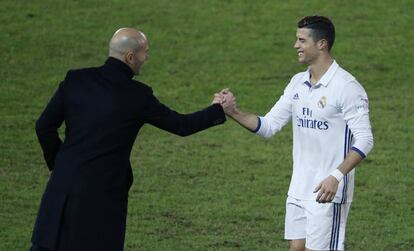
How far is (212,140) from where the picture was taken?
1697 cm

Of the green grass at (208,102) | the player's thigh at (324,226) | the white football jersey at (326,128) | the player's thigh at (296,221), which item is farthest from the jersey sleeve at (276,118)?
the green grass at (208,102)

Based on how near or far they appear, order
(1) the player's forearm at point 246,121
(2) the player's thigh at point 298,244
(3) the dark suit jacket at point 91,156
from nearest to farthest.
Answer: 1. (3) the dark suit jacket at point 91,156
2. (2) the player's thigh at point 298,244
3. (1) the player's forearm at point 246,121

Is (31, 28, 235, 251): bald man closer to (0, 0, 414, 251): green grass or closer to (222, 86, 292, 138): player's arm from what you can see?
A: (222, 86, 292, 138): player's arm

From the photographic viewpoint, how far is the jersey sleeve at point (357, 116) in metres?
8.81

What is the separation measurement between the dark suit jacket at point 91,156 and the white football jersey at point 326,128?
1.28 metres

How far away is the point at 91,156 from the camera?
8.37 meters

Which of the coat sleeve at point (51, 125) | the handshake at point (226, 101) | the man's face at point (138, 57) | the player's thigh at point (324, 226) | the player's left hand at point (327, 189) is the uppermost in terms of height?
the man's face at point (138, 57)

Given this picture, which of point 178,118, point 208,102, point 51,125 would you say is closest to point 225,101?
point 178,118

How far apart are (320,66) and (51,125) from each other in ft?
6.86

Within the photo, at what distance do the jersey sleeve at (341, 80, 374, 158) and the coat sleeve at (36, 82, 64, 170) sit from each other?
2067 millimetres

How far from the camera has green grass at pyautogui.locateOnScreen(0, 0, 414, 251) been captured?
13000 millimetres

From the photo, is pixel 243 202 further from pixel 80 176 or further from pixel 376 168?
pixel 80 176

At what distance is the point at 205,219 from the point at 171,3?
35.0 ft

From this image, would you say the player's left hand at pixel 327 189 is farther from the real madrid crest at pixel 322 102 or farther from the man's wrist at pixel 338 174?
the real madrid crest at pixel 322 102
